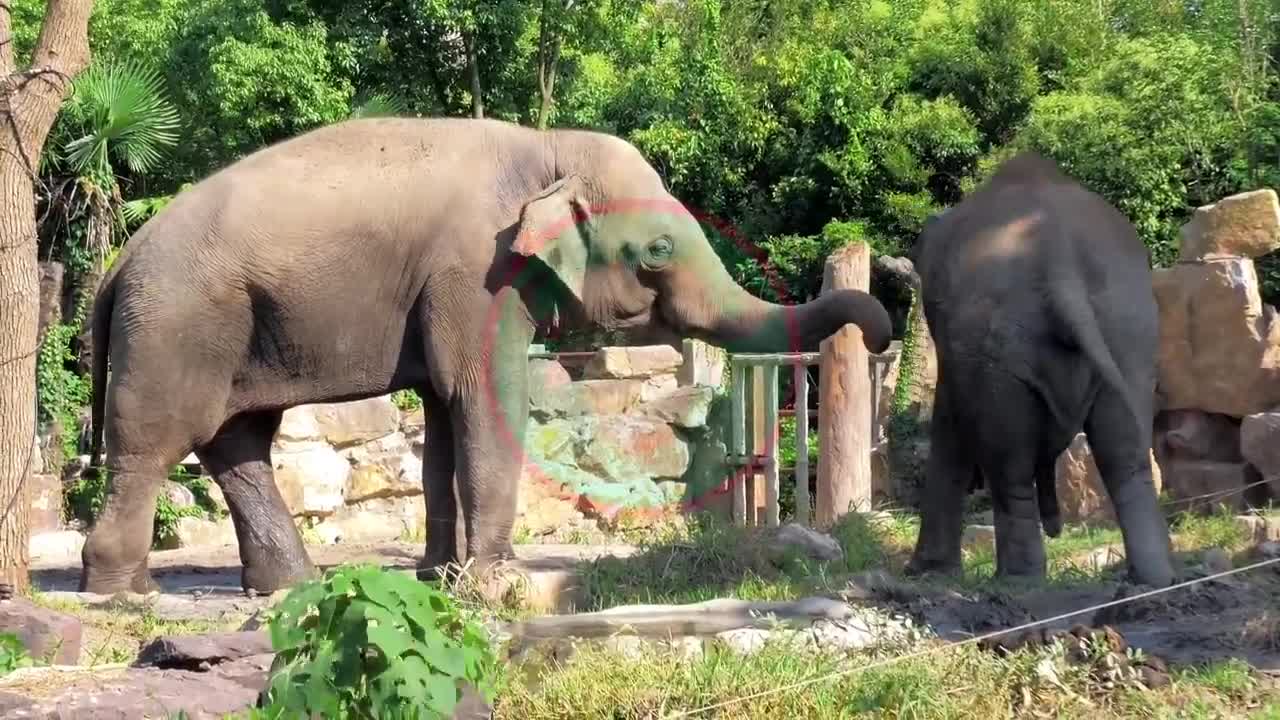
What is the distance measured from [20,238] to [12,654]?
129 inches

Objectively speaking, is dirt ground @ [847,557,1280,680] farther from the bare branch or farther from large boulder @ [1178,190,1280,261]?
large boulder @ [1178,190,1280,261]

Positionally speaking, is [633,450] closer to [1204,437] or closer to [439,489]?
[1204,437]

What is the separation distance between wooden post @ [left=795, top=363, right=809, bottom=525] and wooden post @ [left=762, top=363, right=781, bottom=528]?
21 cm

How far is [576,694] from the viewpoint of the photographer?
220 inches

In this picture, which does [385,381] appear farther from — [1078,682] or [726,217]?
[726,217]

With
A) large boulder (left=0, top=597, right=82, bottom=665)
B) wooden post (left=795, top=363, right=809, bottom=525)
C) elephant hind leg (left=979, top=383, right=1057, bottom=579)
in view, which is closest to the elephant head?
elephant hind leg (left=979, top=383, right=1057, bottom=579)

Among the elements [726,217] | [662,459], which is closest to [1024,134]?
[726,217]

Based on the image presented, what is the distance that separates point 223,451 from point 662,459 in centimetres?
725

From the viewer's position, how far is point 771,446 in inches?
586

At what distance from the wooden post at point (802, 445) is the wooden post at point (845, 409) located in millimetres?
1686

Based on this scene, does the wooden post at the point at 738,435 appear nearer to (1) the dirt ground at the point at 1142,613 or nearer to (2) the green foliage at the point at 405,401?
(2) the green foliage at the point at 405,401

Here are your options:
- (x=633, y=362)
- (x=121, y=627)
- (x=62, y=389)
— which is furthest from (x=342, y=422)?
(x=121, y=627)

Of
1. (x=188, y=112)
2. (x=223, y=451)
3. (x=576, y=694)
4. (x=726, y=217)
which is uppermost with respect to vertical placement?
(x=188, y=112)

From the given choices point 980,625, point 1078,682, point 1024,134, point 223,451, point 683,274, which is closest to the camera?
point 1078,682
